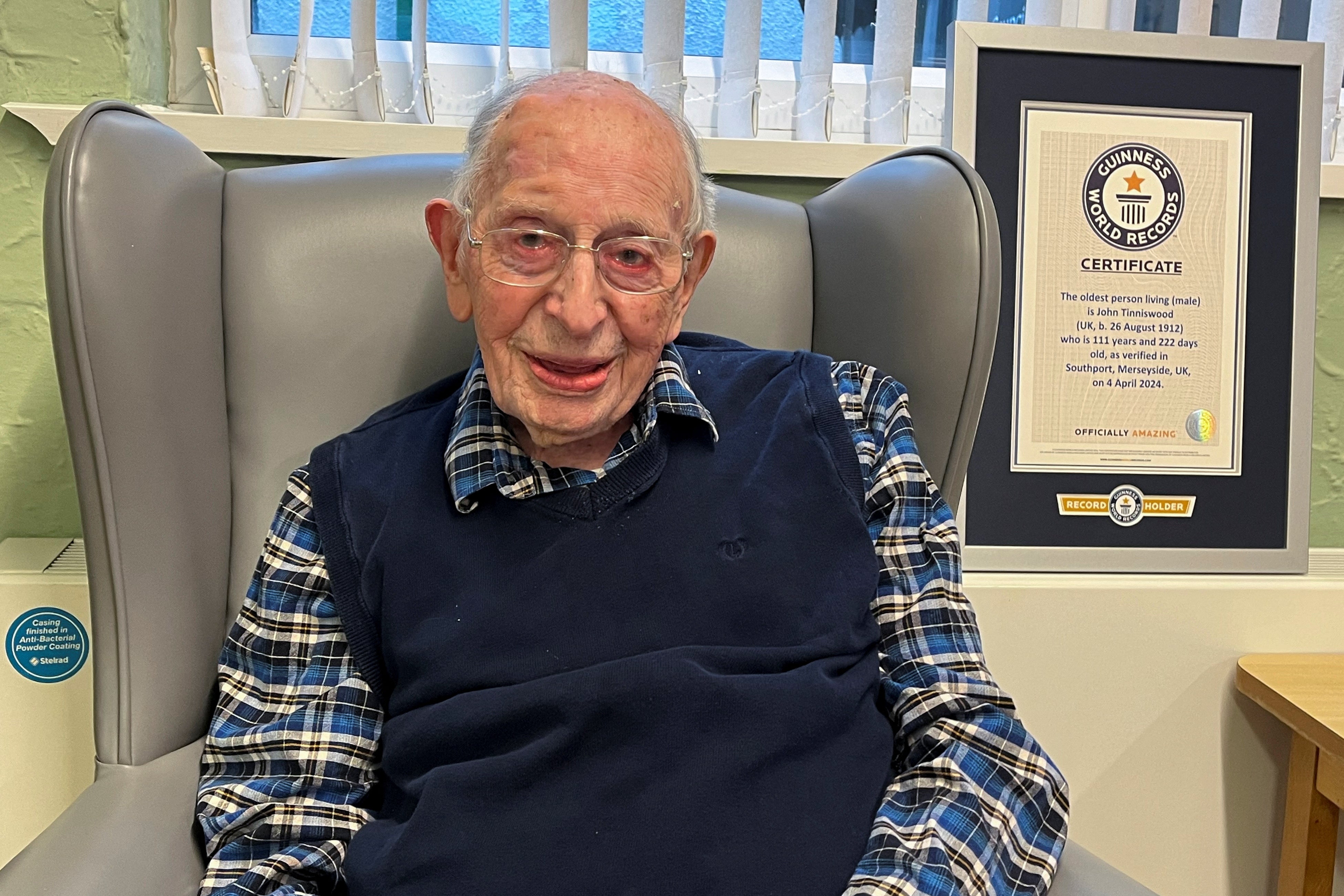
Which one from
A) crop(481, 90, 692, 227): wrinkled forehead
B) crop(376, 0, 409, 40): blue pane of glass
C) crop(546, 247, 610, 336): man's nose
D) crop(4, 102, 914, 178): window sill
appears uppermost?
crop(376, 0, 409, 40): blue pane of glass

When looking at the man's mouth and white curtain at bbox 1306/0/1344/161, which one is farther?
white curtain at bbox 1306/0/1344/161

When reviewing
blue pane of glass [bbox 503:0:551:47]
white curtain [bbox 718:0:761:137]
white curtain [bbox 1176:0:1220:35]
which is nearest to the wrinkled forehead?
white curtain [bbox 718:0:761:137]

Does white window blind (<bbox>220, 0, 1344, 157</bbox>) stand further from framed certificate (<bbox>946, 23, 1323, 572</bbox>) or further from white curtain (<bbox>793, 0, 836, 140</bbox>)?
framed certificate (<bbox>946, 23, 1323, 572</bbox>)

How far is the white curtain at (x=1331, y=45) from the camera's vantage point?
162 cm

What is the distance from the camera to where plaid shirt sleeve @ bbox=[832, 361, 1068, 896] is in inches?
33.7

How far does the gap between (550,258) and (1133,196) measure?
904 mm

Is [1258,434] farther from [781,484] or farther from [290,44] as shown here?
[290,44]

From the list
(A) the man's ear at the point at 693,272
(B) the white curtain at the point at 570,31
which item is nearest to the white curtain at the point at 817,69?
(B) the white curtain at the point at 570,31

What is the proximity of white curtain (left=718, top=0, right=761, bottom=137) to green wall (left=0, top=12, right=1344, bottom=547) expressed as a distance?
0.13m

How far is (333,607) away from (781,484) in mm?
430


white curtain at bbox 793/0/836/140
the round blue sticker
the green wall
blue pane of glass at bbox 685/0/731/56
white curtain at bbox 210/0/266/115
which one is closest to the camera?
the round blue sticker

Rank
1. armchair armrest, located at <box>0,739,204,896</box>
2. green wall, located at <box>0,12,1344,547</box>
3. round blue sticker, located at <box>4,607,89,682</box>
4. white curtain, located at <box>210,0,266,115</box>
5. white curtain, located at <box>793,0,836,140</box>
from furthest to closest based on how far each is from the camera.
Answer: white curtain, located at <box>793,0,836,140</box> < white curtain, located at <box>210,0,266,115</box> < green wall, located at <box>0,12,1344,547</box> < round blue sticker, located at <box>4,607,89,682</box> < armchair armrest, located at <box>0,739,204,896</box>

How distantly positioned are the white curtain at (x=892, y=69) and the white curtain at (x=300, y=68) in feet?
2.73

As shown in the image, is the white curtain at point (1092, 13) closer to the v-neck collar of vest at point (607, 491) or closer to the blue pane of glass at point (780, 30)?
the blue pane of glass at point (780, 30)
